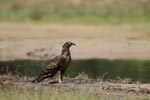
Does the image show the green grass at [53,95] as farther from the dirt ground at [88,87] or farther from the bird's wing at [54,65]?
the bird's wing at [54,65]

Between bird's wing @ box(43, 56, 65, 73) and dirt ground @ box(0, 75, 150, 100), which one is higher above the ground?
bird's wing @ box(43, 56, 65, 73)

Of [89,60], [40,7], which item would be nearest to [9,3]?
[40,7]

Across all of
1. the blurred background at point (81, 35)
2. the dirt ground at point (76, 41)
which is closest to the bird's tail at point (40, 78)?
the blurred background at point (81, 35)

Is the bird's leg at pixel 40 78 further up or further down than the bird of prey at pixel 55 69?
further down

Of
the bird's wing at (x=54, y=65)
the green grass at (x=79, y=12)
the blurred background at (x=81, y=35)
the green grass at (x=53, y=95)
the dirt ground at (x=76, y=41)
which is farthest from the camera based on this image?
the green grass at (x=79, y=12)

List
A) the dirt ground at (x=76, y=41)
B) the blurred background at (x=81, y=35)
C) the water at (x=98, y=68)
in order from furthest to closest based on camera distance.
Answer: the dirt ground at (x=76, y=41) < the blurred background at (x=81, y=35) < the water at (x=98, y=68)

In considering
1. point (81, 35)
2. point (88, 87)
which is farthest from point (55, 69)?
point (81, 35)

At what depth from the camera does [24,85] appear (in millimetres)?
15000

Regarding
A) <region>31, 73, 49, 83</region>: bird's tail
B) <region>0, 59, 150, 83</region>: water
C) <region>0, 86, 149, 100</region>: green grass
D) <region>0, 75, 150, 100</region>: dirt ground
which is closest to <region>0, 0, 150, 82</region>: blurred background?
<region>0, 59, 150, 83</region>: water

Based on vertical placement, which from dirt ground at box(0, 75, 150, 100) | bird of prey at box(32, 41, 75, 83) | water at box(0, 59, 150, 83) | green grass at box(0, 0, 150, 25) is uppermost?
green grass at box(0, 0, 150, 25)

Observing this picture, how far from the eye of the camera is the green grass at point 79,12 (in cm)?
3222

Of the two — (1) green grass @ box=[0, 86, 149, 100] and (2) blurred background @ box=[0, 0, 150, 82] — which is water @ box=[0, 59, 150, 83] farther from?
(1) green grass @ box=[0, 86, 149, 100]

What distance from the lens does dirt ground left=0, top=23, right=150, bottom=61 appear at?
23734mm

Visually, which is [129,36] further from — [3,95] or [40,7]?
[3,95]
